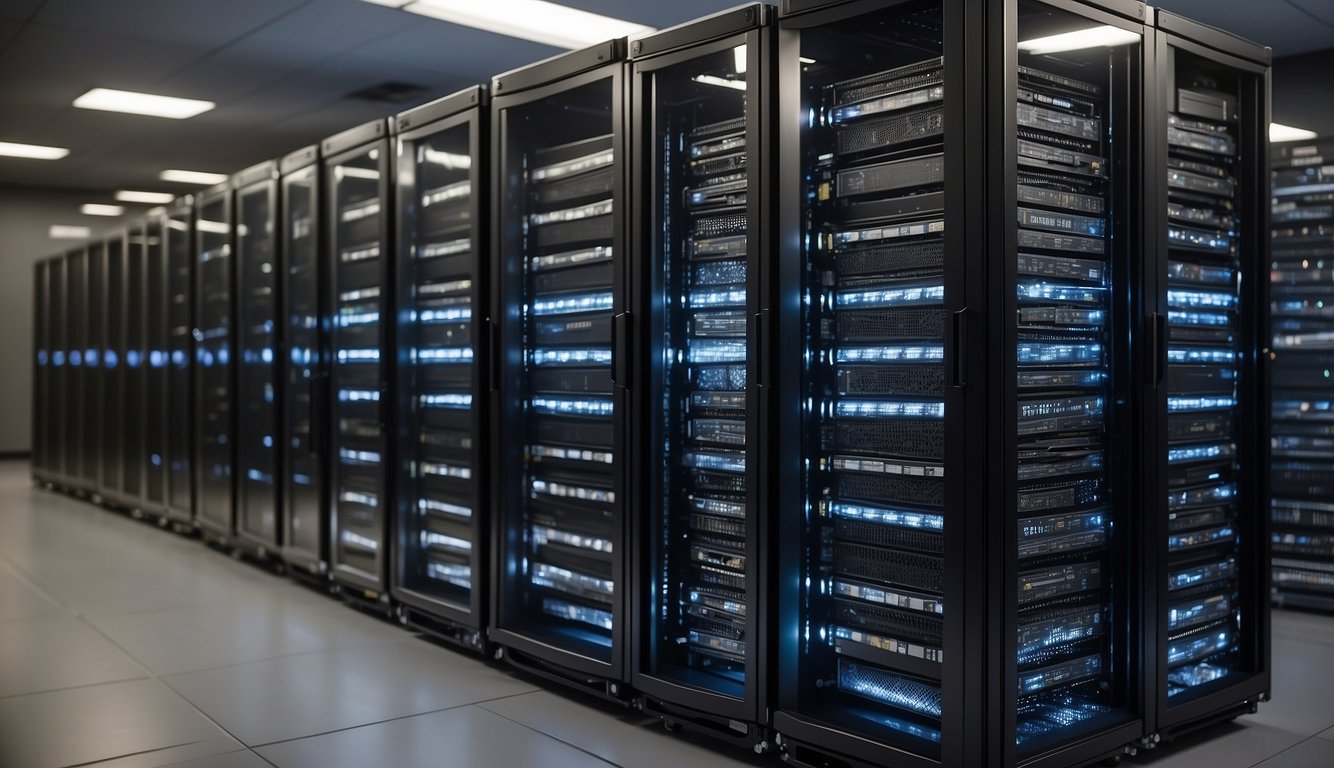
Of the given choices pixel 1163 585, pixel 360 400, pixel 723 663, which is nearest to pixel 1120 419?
pixel 1163 585

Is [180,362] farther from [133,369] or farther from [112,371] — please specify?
[112,371]

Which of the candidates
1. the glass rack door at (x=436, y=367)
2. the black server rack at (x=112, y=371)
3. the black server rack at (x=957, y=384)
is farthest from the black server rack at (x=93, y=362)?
the black server rack at (x=957, y=384)

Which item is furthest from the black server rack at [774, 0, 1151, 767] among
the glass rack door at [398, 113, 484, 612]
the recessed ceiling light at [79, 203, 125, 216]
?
the recessed ceiling light at [79, 203, 125, 216]

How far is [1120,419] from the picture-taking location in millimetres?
3371

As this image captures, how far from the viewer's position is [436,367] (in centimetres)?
519

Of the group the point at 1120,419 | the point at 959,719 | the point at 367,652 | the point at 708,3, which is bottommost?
the point at 367,652

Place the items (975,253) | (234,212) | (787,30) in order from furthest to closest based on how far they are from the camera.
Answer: (234,212) < (787,30) < (975,253)

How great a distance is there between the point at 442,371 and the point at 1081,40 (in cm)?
315

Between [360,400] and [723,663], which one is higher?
[360,400]

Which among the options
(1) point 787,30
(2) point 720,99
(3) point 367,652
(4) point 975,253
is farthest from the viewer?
(3) point 367,652

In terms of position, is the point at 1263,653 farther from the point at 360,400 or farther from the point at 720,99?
the point at 360,400

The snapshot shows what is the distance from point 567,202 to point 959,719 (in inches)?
98.1

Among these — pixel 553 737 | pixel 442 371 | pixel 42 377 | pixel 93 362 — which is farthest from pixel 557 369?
pixel 42 377

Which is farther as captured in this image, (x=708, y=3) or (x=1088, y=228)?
(x=708, y=3)
